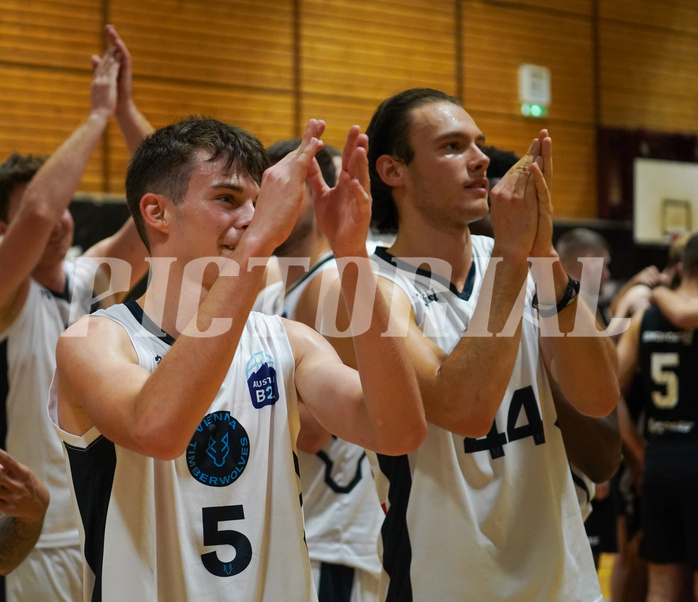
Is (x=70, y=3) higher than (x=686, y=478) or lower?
higher

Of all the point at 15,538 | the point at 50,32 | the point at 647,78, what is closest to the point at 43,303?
the point at 15,538

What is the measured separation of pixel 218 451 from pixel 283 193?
2.21 ft

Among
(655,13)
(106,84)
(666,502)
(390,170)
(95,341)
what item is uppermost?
(655,13)

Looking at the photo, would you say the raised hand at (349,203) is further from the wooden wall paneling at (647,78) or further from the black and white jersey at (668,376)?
the wooden wall paneling at (647,78)

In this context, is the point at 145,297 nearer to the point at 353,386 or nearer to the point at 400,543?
the point at 353,386

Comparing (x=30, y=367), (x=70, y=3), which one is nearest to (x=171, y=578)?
(x=30, y=367)

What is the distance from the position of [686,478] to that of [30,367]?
146 inches

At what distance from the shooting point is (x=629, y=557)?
19.4 feet

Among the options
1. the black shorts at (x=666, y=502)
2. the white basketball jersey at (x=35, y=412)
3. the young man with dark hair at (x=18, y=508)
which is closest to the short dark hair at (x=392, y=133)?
the young man with dark hair at (x=18, y=508)

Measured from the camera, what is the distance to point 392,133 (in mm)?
2902

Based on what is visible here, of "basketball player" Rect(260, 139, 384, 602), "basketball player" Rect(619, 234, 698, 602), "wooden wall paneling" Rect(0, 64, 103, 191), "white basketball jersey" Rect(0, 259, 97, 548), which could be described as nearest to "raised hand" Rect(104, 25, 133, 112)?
"white basketball jersey" Rect(0, 259, 97, 548)

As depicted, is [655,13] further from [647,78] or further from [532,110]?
[532,110]

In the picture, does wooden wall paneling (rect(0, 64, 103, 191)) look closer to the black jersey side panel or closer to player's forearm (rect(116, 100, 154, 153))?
player's forearm (rect(116, 100, 154, 153))

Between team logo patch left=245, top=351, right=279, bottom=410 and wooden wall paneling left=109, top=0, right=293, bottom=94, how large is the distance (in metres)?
6.90
